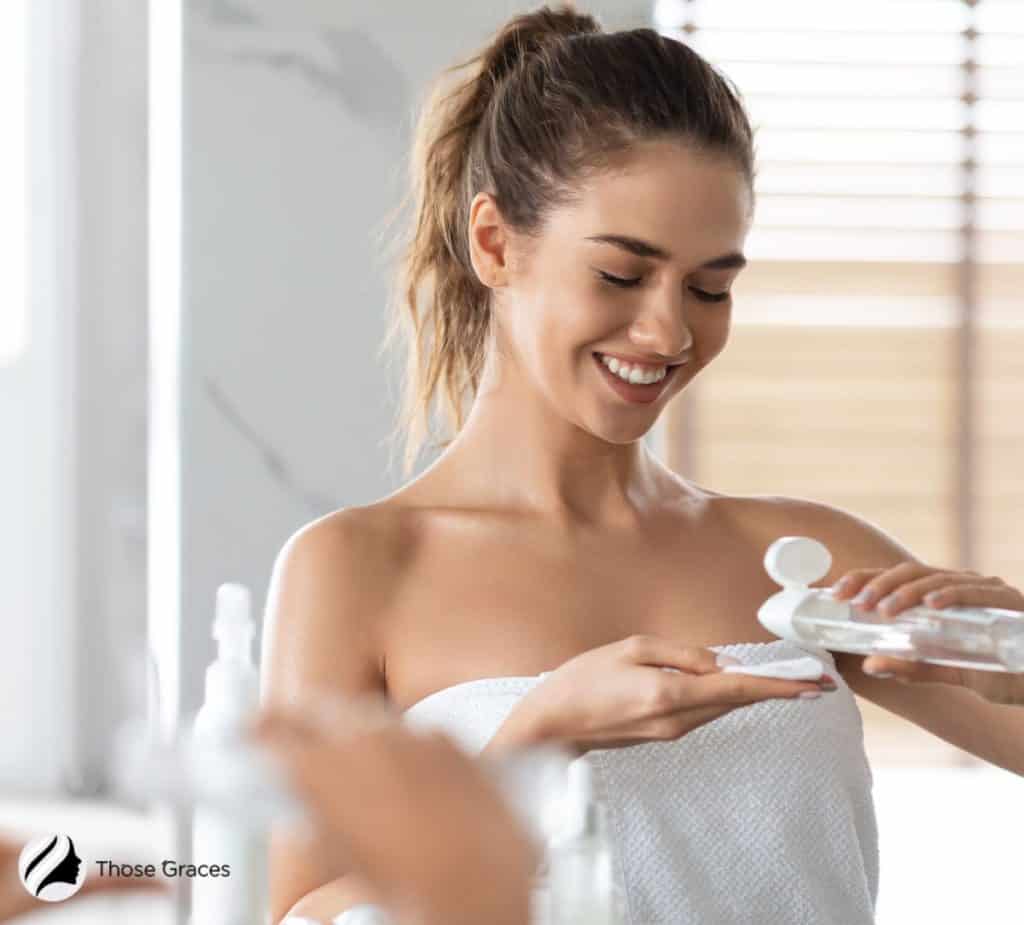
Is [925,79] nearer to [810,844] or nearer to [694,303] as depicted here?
[694,303]

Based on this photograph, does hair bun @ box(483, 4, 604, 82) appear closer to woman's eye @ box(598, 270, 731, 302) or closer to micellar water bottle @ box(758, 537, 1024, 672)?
woman's eye @ box(598, 270, 731, 302)

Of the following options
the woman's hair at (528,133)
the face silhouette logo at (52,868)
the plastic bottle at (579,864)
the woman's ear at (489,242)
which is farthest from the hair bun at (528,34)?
the face silhouette logo at (52,868)

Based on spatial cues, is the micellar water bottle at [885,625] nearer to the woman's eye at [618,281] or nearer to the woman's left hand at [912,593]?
the woman's left hand at [912,593]

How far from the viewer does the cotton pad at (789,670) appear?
835mm

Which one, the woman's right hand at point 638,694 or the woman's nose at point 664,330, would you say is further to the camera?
the woman's nose at point 664,330

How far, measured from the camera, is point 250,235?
1536 millimetres

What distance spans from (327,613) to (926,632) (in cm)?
44

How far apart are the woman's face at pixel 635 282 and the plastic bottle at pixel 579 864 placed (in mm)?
395

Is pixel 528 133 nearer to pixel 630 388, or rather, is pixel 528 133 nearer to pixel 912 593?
pixel 630 388

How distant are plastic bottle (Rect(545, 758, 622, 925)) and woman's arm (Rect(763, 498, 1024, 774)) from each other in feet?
1.59

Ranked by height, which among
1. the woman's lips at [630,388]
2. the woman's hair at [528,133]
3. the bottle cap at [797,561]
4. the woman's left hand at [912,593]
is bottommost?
the woman's left hand at [912,593]

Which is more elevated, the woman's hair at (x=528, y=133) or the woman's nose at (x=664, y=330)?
the woman's hair at (x=528, y=133)

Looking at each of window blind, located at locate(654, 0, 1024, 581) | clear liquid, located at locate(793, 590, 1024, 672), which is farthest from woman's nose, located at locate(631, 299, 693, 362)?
window blind, located at locate(654, 0, 1024, 581)

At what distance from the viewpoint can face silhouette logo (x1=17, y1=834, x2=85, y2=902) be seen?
512mm
